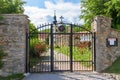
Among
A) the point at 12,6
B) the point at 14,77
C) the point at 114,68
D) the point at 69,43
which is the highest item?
the point at 12,6

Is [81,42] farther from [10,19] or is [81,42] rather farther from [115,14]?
[115,14]

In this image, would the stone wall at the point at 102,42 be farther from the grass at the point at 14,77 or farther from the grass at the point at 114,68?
the grass at the point at 14,77

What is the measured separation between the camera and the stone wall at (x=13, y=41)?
14.8 metres

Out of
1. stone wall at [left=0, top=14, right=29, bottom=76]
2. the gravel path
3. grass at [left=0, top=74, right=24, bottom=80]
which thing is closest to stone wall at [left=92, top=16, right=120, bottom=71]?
the gravel path

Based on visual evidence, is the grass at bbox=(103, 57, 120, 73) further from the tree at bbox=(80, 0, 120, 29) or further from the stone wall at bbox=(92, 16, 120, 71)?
the tree at bbox=(80, 0, 120, 29)

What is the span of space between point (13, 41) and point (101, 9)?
1089 centimetres

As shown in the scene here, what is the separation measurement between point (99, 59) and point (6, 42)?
4.49 metres

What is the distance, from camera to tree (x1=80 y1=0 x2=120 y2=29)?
73.1 feet

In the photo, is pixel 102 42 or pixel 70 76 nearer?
pixel 70 76

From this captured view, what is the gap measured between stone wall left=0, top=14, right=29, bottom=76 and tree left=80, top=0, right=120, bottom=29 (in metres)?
8.68

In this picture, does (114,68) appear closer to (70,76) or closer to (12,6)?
(70,76)

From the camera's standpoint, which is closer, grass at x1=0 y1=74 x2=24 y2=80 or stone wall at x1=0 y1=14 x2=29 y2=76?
grass at x1=0 y1=74 x2=24 y2=80

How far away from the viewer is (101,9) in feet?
79.2

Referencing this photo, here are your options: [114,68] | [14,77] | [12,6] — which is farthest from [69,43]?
[12,6]
